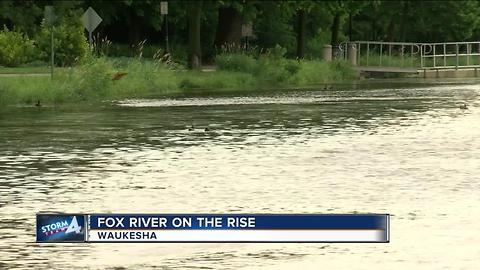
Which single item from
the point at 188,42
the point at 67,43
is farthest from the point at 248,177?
the point at 188,42

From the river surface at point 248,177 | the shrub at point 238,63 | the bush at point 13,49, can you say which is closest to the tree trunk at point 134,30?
the shrub at point 238,63

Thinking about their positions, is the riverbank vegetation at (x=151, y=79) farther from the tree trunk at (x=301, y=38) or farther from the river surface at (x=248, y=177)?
the tree trunk at (x=301, y=38)

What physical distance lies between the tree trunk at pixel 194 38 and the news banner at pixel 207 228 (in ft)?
178

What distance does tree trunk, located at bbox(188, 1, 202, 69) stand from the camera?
6544 centimetres

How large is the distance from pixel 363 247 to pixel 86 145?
13.1 metres

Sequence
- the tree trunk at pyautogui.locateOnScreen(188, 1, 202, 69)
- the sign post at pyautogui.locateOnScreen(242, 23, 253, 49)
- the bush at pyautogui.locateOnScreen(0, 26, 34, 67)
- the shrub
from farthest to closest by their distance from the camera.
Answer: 1. the sign post at pyautogui.locateOnScreen(242, 23, 253, 49)
2. the tree trunk at pyautogui.locateOnScreen(188, 1, 202, 69)
3. the shrub
4. the bush at pyautogui.locateOnScreen(0, 26, 34, 67)

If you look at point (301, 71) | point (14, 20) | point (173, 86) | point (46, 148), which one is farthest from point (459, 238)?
point (14, 20)

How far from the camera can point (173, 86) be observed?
53.5m

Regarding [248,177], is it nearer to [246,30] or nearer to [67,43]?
[67,43]

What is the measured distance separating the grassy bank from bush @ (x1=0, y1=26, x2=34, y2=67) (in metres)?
4.28

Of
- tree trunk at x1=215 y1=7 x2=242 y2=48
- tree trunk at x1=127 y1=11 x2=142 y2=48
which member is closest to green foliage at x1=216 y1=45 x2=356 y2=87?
tree trunk at x1=215 y1=7 x2=242 y2=48

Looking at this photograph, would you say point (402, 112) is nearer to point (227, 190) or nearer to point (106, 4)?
point (227, 190)

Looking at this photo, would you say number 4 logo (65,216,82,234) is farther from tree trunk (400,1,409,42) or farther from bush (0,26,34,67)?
tree trunk (400,1,409,42)

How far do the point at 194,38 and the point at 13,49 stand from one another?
1021 centimetres
